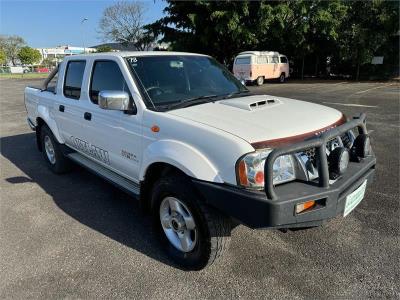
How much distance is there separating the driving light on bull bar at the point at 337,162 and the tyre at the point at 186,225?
2.96ft

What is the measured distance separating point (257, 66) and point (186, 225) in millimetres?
21356

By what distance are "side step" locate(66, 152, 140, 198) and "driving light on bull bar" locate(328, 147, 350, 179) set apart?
187cm

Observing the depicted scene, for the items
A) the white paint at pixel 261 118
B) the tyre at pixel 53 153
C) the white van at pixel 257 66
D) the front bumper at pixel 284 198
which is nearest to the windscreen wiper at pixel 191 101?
the white paint at pixel 261 118

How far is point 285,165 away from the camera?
8.20 feet

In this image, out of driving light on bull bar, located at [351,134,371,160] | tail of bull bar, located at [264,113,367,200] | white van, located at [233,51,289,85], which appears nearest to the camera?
tail of bull bar, located at [264,113,367,200]

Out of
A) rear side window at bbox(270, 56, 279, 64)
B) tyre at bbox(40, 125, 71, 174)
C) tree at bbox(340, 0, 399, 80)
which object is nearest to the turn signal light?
tyre at bbox(40, 125, 71, 174)

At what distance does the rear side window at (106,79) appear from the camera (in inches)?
140

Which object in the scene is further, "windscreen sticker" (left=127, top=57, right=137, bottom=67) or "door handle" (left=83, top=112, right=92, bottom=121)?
"door handle" (left=83, top=112, right=92, bottom=121)

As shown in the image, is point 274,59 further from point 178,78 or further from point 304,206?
point 304,206

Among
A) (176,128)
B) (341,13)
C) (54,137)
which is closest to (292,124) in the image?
(176,128)

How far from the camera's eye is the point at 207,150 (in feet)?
8.29

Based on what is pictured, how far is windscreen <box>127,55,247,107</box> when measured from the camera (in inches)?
133

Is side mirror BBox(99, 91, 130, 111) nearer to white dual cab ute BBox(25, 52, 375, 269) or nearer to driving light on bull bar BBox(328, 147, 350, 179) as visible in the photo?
white dual cab ute BBox(25, 52, 375, 269)

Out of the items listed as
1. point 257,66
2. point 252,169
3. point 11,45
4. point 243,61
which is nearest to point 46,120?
point 252,169
